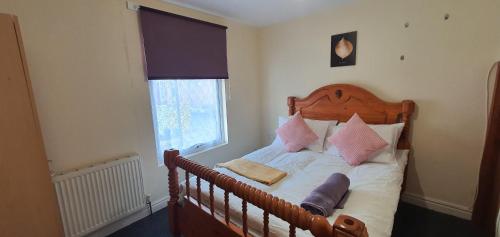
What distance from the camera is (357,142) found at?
81.4 inches

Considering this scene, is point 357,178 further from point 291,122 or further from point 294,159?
point 291,122

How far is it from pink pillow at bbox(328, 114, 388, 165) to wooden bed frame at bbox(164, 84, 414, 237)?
14.1 inches

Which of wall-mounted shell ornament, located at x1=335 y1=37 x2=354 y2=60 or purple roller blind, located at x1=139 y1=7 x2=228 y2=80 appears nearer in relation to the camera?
purple roller blind, located at x1=139 y1=7 x2=228 y2=80

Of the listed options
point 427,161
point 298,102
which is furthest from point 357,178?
point 298,102

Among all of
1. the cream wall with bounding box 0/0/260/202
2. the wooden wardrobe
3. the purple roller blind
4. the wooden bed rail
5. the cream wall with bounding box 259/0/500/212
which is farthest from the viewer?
the purple roller blind

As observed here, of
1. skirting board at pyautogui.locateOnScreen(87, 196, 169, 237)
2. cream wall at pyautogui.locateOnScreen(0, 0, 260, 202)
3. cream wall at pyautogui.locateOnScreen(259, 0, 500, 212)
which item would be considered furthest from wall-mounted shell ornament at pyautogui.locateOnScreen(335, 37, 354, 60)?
skirting board at pyautogui.locateOnScreen(87, 196, 169, 237)

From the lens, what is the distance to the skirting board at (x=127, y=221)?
1.98 metres

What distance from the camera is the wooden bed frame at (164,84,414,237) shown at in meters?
0.85

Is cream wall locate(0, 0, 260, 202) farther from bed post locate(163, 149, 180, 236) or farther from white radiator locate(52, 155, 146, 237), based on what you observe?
bed post locate(163, 149, 180, 236)

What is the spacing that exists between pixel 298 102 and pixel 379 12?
134 cm

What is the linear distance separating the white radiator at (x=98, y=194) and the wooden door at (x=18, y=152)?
1.03 feet

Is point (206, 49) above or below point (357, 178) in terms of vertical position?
above

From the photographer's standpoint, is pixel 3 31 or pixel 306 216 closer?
pixel 306 216

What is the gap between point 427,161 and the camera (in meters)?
2.20
